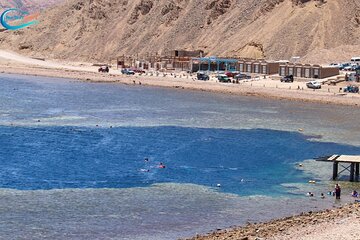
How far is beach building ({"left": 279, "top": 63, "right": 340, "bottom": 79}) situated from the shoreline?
8.31ft

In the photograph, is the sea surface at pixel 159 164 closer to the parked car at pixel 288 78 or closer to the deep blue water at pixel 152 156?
the deep blue water at pixel 152 156

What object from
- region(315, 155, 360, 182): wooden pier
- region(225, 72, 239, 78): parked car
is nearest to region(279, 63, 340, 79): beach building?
region(225, 72, 239, 78): parked car

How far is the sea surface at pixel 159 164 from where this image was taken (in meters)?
38.1

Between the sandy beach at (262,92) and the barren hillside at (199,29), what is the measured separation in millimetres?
9974

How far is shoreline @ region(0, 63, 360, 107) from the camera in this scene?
305 feet

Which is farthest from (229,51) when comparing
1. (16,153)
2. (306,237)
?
(306,237)

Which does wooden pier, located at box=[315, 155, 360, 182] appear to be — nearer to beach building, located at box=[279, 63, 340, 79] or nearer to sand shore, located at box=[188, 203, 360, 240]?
sand shore, located at box=[188, 203, 360, 240]

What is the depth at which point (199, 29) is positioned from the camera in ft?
494

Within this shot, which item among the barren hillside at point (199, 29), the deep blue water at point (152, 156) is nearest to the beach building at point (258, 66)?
the barren hillside at point (199, 29)

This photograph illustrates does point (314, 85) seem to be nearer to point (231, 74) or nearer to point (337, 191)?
point (231, 74)

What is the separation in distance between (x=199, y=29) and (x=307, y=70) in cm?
4518

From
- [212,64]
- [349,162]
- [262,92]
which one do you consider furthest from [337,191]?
[212,64]

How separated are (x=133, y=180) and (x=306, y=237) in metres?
17.3

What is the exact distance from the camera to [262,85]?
353 feet
